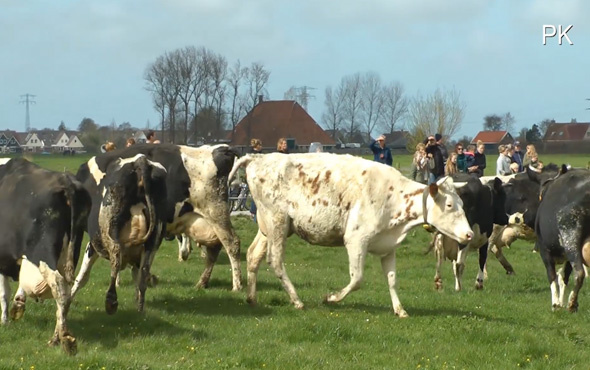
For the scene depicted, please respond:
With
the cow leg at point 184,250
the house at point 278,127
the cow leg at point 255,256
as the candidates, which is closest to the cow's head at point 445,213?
the cow leg at point 255,256

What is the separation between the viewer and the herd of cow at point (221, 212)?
31.2 feet

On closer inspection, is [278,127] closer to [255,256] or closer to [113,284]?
[255,256]

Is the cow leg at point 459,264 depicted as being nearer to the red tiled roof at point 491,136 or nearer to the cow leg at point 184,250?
the cow leg at point 184,250

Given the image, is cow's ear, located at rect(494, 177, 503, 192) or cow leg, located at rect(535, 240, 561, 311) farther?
cow's ear, located at rect(494, 177, 503, 192)

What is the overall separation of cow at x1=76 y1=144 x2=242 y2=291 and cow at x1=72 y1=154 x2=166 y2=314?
5.48 feet

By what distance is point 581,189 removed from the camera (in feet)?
39.3

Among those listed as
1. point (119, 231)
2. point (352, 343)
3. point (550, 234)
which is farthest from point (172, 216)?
point (550, 234)

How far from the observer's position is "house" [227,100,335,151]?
84.7 m

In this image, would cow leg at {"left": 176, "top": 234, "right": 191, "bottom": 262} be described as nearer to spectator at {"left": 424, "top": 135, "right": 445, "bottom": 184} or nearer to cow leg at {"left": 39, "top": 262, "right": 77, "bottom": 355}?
spectator at {"left": 424, "top": 135, "right": 445, "bottom": 184}

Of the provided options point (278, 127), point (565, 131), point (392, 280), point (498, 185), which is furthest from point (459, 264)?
point (278, 127)

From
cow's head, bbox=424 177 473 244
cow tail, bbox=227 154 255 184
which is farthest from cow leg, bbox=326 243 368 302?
cow tail, bbox=227 154 255 184

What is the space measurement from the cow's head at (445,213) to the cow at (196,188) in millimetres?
3227

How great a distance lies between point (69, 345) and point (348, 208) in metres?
4.30

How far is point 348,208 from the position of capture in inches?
462
